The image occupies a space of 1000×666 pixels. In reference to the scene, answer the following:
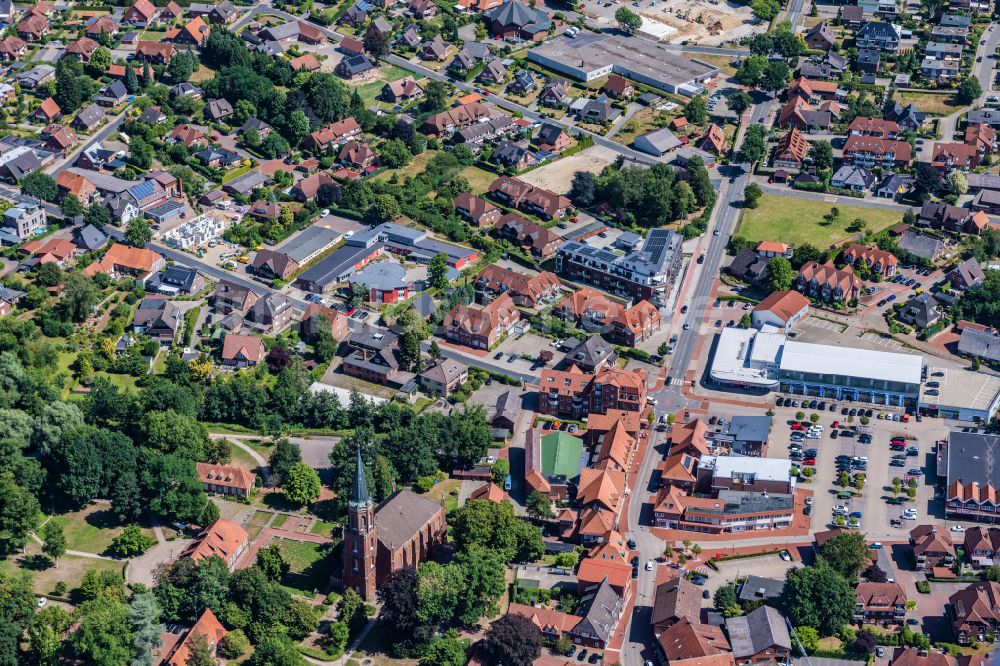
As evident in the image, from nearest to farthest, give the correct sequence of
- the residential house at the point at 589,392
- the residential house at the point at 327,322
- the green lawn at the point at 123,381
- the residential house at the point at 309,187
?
the residential house at the point at 589,392 → the green lawn at the point at 123,381 → the residential house at the point at 327,322 → the residential house at the point at 309,187

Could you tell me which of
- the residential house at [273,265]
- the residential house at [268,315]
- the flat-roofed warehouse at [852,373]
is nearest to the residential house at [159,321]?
the residential house at [268,315]

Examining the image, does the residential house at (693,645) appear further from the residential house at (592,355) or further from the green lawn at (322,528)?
the residential house at (592,355)

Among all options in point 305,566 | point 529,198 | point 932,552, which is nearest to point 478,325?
point 529,198

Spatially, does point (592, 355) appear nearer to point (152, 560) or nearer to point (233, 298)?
point (233, 298)

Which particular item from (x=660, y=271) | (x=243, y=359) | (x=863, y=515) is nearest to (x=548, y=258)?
(x=660, y=271)

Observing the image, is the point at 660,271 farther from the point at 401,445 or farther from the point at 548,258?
the point at 401,445
